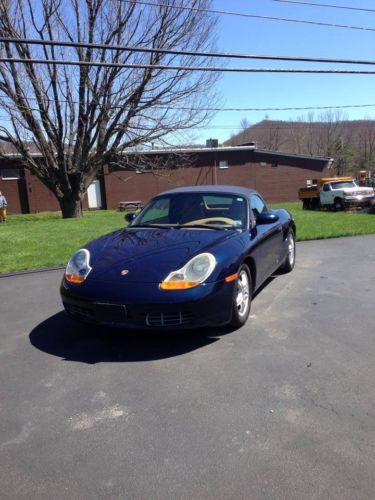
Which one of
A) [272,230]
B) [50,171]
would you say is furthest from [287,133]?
[272,230]

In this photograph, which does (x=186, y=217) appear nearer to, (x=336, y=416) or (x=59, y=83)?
(x=336, y=416)

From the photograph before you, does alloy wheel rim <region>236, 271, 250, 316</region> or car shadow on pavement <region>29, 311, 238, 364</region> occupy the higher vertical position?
alloy wheel rim <region>236, 271, 250, 316</region>

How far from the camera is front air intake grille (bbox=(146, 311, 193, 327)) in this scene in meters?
3.76

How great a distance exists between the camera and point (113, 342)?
417 cm

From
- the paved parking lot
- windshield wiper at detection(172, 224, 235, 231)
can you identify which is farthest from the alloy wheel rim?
windshield wiper at detection(172, 224, 235, 231)

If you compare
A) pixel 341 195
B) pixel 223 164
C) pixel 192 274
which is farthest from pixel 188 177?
pixel 192 274

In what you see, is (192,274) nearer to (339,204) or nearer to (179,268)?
(179,268)

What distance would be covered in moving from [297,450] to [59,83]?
20.9 m

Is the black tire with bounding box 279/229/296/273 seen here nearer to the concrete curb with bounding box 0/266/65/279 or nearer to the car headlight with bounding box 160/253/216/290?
the car headlight with bounding box 160/253/216/290

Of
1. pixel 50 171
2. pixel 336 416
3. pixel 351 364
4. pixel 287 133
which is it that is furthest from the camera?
pixel 287 133

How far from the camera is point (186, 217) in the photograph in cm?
532

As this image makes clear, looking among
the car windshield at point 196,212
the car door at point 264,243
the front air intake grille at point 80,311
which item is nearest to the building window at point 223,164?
the car door at point 264,243

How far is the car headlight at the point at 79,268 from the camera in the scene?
4148mm

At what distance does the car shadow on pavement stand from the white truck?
1898cm
